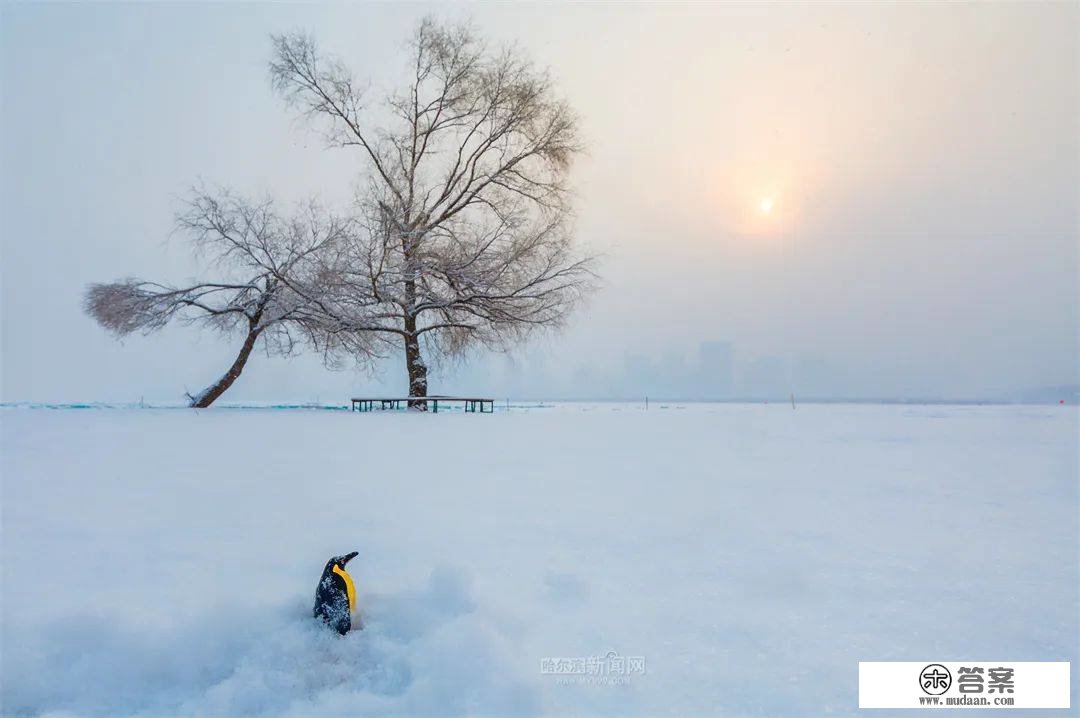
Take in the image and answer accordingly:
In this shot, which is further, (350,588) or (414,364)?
(414,364)

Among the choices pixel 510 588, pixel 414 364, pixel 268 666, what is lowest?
pixel 268 666

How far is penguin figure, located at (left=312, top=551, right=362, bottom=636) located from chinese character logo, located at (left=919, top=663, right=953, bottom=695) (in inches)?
74.3

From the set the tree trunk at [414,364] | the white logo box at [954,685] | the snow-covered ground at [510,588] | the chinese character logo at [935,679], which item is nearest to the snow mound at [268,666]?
the snow-covered ground at [510,588]

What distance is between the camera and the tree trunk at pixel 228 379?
18172 millimetres

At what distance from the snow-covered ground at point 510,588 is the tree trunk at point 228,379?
1357 cm

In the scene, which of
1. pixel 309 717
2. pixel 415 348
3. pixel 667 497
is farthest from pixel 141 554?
pixel 415 348

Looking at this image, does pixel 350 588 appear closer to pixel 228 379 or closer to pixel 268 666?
pixel 268 666

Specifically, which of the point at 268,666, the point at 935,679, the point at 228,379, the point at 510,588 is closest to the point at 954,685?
the point at 935,679

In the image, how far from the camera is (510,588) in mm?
2584

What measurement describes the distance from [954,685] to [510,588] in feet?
5.01

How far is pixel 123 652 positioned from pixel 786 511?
11.5 ft

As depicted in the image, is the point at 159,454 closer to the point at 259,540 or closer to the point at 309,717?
the point at 259,540

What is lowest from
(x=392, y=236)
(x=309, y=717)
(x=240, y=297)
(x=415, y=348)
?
(x=309, y=717)

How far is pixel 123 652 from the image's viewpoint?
2.20 m
